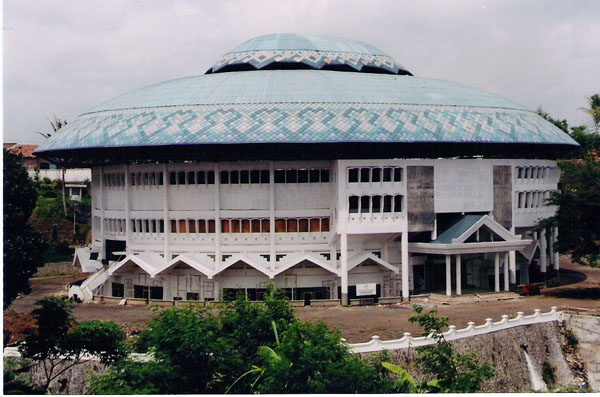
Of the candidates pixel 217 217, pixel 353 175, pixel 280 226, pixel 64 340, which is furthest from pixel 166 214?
pixel 64 340

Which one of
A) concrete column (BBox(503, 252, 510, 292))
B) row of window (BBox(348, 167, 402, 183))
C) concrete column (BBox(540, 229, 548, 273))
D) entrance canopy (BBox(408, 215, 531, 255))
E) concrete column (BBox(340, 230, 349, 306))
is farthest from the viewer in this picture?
concrete column (BBox(540, 229, 548, 273))

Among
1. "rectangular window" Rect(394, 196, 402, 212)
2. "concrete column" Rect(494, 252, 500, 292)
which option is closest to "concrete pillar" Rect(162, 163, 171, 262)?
"rectangular window" Rect(394, 196, 402, 212)

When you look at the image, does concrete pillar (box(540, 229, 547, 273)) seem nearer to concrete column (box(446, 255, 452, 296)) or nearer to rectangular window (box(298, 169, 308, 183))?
concrete column (box(446, 255, 452, 296))

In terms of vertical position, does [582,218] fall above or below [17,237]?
above

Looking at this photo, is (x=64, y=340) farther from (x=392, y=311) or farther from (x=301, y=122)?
(x=301, y=122)

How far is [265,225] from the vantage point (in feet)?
161

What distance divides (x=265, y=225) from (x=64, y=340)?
20686 millimetres

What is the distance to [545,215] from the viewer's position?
180 ft

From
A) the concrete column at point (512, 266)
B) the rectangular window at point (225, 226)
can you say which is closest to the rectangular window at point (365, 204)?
the rectangular window at point (225, 226)

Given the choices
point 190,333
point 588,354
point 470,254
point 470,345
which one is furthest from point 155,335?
point 470,254

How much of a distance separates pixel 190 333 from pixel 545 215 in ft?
113

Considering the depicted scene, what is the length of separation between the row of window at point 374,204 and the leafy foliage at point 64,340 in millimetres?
20111

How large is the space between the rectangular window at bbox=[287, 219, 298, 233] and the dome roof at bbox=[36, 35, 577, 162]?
4.22 m

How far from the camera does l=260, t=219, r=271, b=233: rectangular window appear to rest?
49.0 metres
